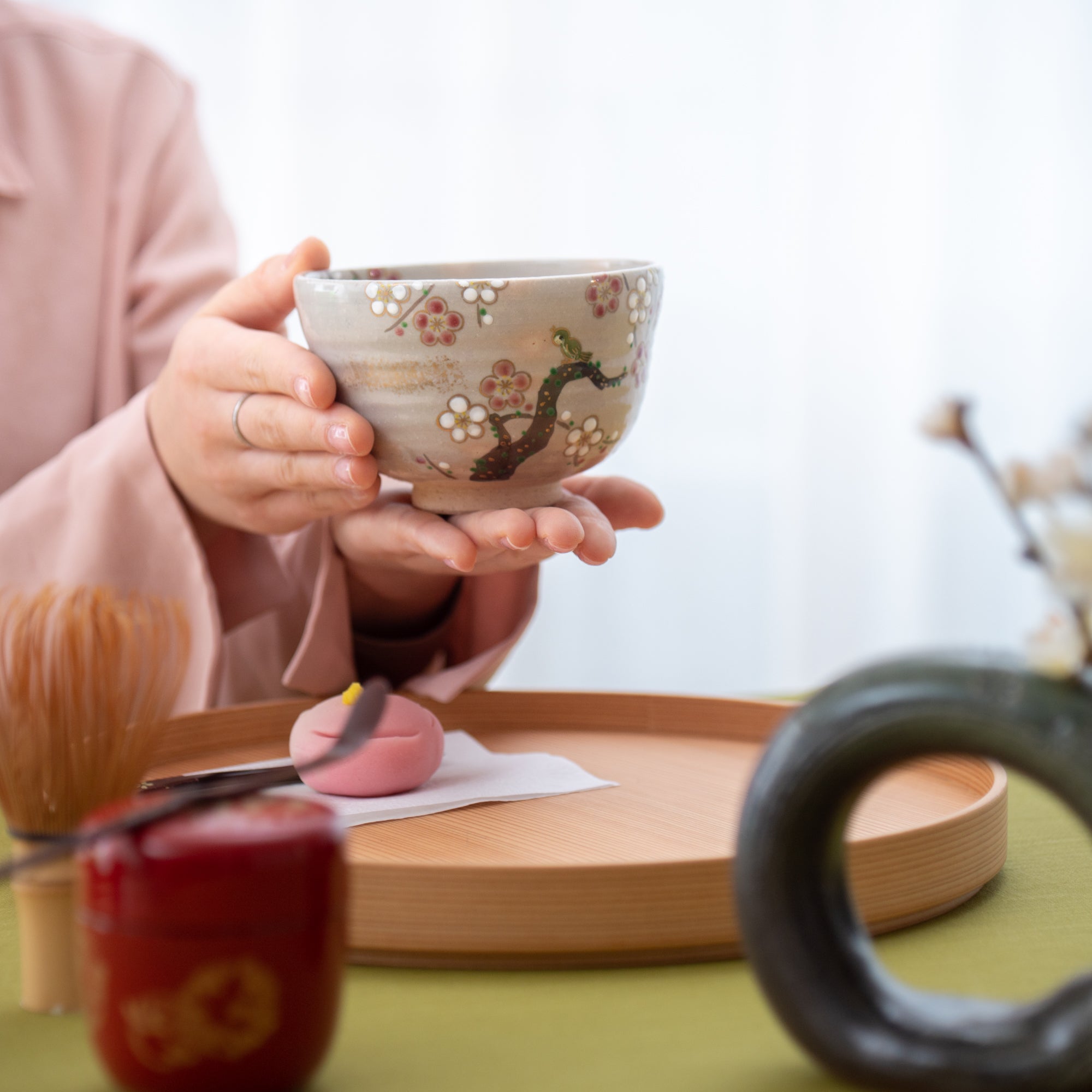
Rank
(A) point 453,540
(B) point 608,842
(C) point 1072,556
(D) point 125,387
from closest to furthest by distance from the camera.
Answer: (C) point 1072,556, (B) point 608,842, (A) point 453,540, (D) point 125,387

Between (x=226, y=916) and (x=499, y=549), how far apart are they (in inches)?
12.2

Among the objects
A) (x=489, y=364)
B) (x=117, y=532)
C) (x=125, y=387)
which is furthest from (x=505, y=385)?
(x=125, y=387)

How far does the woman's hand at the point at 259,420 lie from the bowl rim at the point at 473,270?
0.08 ft

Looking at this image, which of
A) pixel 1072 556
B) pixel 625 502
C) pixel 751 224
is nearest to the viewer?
pixel 1072 556

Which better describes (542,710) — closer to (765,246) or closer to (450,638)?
(450,638)

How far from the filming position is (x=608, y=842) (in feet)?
1.48

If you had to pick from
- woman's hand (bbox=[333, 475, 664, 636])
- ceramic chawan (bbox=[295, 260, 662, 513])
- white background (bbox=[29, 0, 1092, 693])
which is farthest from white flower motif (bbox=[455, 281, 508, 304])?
white background (bbox=[29, 0, 1092, 693])

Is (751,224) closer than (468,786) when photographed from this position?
No

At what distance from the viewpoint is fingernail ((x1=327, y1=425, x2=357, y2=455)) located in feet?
1.65

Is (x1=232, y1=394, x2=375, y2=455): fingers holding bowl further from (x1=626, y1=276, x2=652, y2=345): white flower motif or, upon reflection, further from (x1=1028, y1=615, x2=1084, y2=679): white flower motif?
(x1=1028, y1=615, x2=1084, y2=679): white flower motif

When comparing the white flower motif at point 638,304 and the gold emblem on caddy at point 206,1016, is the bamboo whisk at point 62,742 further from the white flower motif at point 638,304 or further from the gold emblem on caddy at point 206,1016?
the white flower motif at point 638,304

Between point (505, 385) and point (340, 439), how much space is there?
0.08 meters

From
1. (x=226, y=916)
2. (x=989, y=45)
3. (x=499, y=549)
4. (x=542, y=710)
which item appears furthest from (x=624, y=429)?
(x=989, y=45)

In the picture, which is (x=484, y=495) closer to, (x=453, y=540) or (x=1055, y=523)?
(x=453, y=540)
